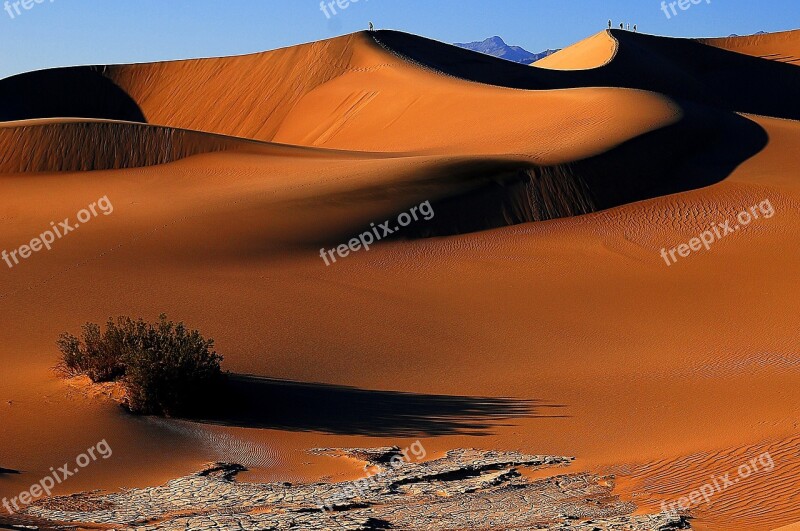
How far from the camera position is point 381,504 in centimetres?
842

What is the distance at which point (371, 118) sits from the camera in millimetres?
37125

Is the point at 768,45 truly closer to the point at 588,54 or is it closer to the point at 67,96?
the point at 588,54

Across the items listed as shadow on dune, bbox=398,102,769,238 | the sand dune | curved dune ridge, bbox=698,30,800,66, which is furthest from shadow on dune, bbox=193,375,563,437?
curved dune ridge, bbox=698,30,800,66

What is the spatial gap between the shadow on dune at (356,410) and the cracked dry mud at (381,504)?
1388mm

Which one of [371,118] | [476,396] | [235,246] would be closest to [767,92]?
[371,118]

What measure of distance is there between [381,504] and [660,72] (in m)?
49.0

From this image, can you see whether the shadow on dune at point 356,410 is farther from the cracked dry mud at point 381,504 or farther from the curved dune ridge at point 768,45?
the curved dune ridge at point 768,45

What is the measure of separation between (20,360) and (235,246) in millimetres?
5682

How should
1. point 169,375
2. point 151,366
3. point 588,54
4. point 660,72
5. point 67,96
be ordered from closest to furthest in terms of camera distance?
point 151,366 < point 169,375 < point 67,96 < point 660,72 < point 588,54

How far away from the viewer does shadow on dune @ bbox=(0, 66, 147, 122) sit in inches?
1993

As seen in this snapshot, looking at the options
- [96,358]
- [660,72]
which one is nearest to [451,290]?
[96,358]

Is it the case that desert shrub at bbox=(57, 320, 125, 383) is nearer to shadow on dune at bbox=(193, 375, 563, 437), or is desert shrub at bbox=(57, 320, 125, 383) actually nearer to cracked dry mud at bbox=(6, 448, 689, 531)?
shadow on dune at bbox=(193, 375, 563, 437)

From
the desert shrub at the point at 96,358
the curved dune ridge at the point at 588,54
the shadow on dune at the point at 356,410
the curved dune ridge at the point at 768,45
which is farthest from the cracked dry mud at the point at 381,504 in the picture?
the curved dune ridge at the point at 768,45

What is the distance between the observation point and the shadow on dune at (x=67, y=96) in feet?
166
